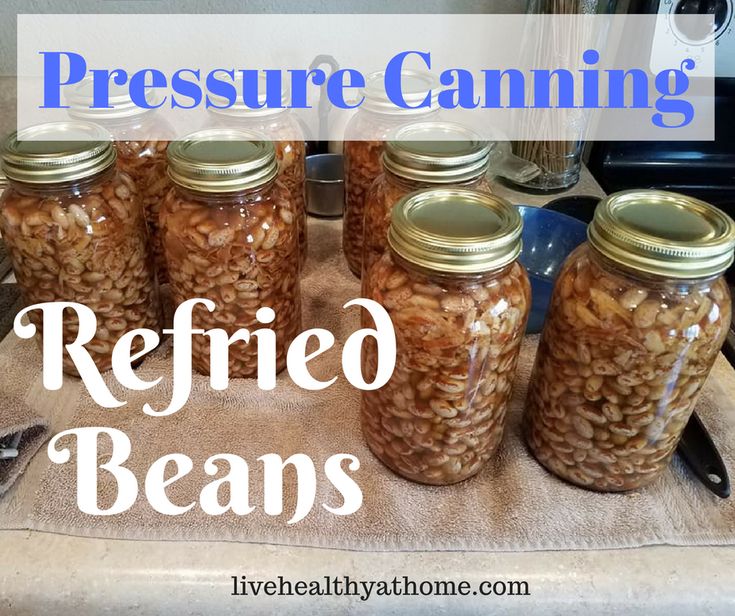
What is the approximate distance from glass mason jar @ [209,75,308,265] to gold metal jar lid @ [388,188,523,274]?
26cm

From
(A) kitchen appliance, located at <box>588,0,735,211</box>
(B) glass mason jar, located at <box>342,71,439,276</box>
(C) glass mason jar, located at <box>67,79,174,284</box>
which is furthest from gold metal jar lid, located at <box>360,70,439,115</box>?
(A) kitchen appliance, located at <box>588,0,735,211</box>

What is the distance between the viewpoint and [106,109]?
742 millimetres

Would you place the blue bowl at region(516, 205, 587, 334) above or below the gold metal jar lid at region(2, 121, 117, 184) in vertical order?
below

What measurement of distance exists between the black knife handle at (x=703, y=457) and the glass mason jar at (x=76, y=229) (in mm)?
590

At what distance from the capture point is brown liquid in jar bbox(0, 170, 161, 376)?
24.5 inches

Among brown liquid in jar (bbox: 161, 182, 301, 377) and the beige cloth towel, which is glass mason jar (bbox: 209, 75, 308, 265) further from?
the beige cloth towel

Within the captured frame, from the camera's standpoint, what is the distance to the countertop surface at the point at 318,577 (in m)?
0.52

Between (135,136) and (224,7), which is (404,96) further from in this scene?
(224,7)

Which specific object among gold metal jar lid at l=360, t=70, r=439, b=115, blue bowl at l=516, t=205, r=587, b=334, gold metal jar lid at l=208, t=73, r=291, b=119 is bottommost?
blue bowl at l=516, t=205, r=587, b=334

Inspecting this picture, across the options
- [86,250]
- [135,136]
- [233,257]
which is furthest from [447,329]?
[135,136]

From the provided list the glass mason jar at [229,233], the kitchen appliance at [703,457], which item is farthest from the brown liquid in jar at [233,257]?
the kitchen appliance at [703,457]

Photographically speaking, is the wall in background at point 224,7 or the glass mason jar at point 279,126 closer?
the glass mason jar at point 279,126

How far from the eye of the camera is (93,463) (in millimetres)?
602

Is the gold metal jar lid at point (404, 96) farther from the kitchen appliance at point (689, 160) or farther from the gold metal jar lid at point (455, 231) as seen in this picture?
the kitchen appliance at point (689, 160)
